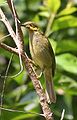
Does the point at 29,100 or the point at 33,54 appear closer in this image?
the point at 33,54

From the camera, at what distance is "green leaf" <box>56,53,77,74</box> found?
100 inches

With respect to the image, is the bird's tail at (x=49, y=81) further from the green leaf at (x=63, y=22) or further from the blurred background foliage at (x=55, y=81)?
the green leaf at (x=63, y=22)

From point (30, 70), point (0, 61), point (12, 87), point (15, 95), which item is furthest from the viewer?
point (0, 61)

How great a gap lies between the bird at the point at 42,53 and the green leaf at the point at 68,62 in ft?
0.45

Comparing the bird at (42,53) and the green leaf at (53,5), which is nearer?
the bird at (42,53)

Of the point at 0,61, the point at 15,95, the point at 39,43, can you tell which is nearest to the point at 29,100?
the point at 15,95

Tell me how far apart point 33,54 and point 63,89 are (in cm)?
37

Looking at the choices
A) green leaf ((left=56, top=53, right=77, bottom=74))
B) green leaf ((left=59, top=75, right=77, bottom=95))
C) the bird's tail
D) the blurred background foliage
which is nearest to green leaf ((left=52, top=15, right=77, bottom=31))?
the blurred background foliage

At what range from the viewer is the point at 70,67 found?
8.52ft

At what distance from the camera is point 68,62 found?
8.37ft

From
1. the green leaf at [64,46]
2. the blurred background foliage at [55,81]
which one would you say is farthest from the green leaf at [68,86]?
the green leaf at [64,46]

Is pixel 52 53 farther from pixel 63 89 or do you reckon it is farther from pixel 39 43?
pixel 63 89

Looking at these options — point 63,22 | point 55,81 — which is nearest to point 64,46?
point 63,22

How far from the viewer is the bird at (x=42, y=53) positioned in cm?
230
